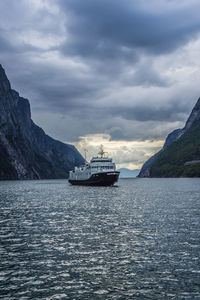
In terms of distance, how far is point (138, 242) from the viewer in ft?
101

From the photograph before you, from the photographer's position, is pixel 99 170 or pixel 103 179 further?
pixel 99 170

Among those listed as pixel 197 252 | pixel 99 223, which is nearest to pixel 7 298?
pixel 197 252

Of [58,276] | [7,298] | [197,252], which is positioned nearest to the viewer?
[7,298]

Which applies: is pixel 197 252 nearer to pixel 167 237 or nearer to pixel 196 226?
pixel 167 237

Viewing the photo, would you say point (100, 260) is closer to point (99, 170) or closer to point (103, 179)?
point (103, 179)

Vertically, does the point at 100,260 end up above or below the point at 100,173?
below

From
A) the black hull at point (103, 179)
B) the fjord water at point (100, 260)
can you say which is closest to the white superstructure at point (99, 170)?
the black hull at point (103, 179)

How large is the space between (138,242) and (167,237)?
381 cm

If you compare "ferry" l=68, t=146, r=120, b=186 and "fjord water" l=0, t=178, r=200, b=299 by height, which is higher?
"ferry" l=68, t=146, r=120, b=186

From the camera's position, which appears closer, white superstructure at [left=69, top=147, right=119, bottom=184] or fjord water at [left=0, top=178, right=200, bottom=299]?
fjord water at [left=0, top=178, right=200, bottom=299]

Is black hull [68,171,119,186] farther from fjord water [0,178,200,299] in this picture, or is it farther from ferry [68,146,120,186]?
fjord water [0,178,200,299]

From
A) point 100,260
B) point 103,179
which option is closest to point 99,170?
point 103,179

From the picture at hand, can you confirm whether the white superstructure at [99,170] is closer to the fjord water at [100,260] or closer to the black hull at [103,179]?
the black hull at [103,179]

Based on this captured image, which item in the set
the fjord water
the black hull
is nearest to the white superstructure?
the black hull
